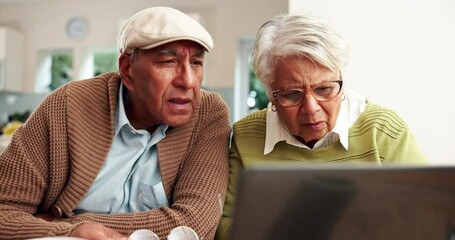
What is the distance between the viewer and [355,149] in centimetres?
134

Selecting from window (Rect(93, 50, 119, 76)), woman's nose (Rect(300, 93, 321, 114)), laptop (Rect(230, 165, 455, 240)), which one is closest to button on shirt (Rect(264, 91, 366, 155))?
woman's nose (Rect(300, 93, 321, 114))

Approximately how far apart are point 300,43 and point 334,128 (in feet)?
0.85

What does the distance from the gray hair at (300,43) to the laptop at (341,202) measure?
71 centimetres

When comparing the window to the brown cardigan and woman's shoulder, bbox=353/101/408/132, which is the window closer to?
the brown cardigan

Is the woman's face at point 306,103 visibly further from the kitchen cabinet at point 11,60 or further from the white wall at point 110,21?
the kitchen cabinet at point 11,60

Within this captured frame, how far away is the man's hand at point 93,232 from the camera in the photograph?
1.02 metres

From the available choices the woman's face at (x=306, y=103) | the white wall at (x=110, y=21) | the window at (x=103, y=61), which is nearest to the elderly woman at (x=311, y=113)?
the woman's face at (x=306, y=103)

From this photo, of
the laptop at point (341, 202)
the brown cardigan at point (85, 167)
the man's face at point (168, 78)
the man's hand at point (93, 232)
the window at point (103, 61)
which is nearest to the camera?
the laptop at point (341, 202)

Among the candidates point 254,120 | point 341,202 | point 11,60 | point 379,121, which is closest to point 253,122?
point 254,120

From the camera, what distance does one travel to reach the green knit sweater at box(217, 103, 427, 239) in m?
1.31

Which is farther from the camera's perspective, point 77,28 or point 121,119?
point 77,28

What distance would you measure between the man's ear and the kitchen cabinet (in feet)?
15.8

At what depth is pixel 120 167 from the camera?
1350 mm

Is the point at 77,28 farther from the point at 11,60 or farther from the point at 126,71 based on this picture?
the point at 126,71
